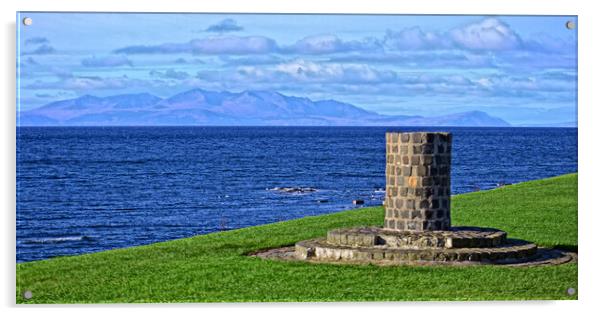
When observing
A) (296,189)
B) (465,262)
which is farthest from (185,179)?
(465,262)

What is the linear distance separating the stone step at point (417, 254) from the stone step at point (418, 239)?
0.38 feet

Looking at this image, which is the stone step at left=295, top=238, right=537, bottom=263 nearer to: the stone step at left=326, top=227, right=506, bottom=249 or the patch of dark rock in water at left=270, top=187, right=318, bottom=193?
the stone step at left=326, top=227, right=506, bottom=249

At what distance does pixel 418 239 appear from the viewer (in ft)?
62.8

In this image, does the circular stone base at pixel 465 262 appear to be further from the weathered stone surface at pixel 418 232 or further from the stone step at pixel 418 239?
the stone step at pixel 418 239

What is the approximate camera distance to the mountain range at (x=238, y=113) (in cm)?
2012

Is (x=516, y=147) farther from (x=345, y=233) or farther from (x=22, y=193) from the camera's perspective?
(x=22, y=193)

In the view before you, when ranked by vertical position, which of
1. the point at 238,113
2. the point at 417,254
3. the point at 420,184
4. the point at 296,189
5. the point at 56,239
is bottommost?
the point at 56,239

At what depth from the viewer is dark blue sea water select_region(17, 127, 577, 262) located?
2162 cm

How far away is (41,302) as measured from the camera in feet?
55.3

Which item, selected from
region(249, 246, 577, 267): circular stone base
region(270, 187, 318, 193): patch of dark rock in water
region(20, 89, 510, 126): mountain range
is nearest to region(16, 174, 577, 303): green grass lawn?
region(249, 246, 577, 267): circular stone base

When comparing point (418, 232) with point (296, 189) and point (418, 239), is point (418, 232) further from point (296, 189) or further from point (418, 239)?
point (296, 189)

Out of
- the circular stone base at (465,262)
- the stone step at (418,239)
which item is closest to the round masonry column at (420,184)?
the stone step at (418,239)

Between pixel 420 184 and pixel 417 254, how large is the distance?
142cm

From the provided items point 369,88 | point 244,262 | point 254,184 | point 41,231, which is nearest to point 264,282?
point 244,262
